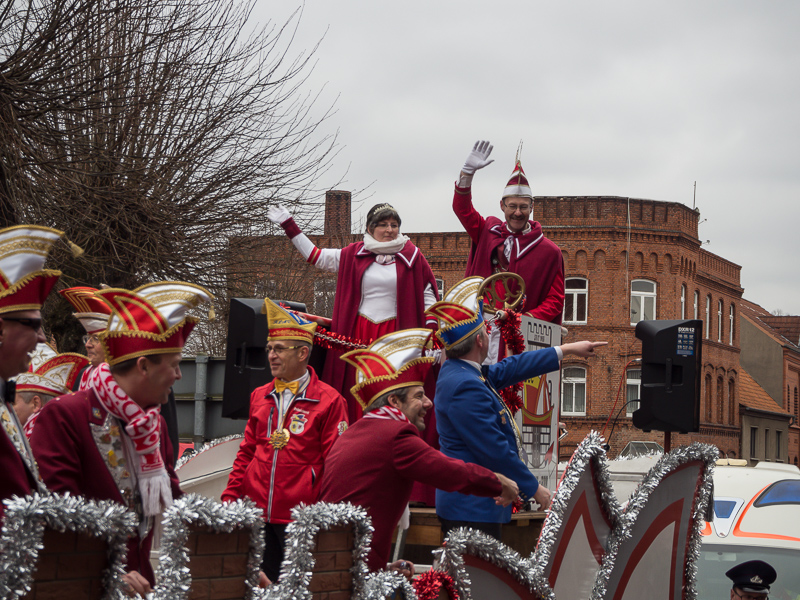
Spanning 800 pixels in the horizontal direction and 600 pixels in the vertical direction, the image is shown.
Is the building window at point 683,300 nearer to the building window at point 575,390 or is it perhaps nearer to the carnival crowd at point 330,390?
the building window at point 575,390

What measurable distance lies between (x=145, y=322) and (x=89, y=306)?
3.95 ft

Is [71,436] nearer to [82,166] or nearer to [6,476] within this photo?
[6,476]

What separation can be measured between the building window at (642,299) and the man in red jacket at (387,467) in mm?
35795

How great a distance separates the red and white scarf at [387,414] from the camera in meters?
3.95

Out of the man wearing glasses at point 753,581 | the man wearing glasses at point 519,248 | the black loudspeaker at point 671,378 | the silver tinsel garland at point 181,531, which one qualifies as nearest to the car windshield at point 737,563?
the man wearing glasses at point 753,581

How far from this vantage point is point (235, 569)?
2.73 metres

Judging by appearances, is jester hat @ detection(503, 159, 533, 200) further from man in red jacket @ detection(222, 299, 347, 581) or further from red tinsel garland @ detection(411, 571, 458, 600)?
red tinsel garland @ detection(411, 571, 458, 600)

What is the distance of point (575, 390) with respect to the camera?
38188mm

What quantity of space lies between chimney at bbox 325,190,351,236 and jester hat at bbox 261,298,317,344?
10.5 meters

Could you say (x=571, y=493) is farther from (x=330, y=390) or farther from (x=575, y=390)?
(x=575, y=390)

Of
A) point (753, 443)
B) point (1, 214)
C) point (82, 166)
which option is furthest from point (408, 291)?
point (753, 443)

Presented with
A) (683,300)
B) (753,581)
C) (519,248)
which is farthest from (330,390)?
(683,300)

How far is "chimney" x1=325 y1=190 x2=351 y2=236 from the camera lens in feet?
55.9

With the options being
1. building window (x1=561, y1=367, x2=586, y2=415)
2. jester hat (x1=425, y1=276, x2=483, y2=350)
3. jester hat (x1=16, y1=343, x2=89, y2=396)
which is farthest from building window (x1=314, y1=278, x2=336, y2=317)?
jester hat (x1=425, y1=276, x2=483, y2=350)
